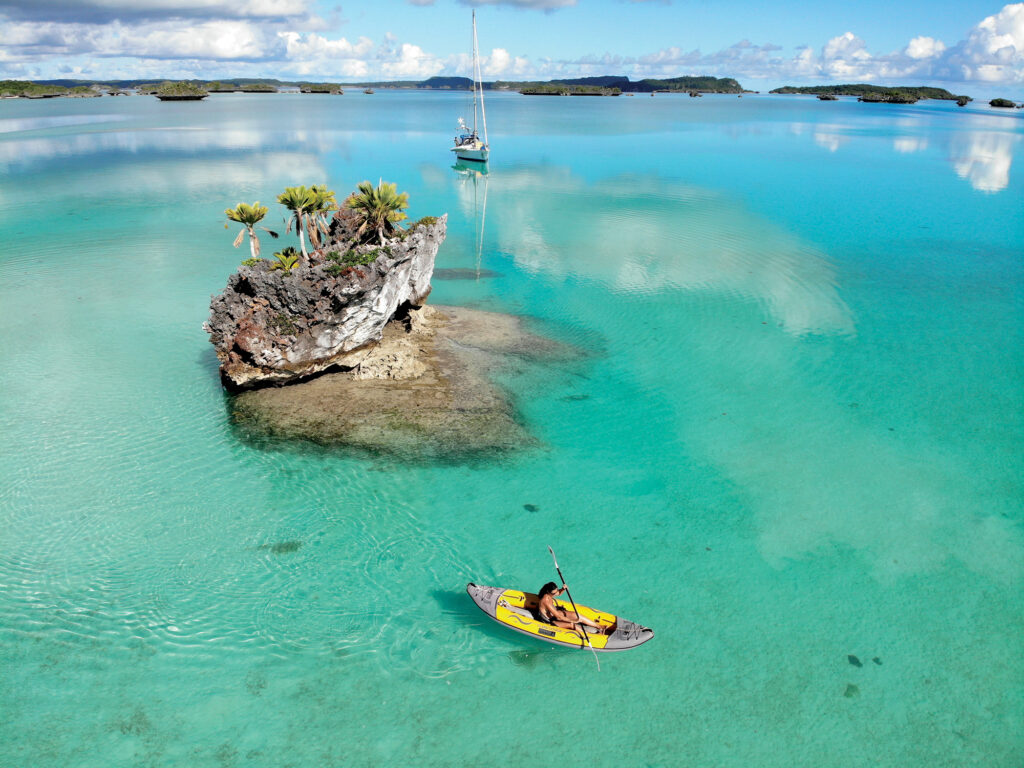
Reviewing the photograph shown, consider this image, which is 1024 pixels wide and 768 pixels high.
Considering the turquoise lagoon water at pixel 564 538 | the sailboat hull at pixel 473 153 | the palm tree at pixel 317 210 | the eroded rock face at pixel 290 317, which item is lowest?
the turquoise lagoon water at pixel 564 538

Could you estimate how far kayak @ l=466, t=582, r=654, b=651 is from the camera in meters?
15.0

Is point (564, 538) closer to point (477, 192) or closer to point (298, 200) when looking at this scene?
point (298, 200)

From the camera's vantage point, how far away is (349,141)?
353 feet

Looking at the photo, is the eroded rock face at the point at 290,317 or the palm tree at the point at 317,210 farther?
the palm tree at the point at 317,210

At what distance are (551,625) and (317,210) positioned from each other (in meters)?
22.5

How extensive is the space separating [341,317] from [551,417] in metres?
10.5

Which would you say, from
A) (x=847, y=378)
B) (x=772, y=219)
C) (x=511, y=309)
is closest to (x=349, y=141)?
(x=772, y=219)

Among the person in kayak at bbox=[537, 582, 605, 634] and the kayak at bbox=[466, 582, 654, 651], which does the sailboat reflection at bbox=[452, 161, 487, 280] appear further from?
the person in kayak at bbox=[537, 582, 605, 634]

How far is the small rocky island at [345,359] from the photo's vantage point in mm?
24250

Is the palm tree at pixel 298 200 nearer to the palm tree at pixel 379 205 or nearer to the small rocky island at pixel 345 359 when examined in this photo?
the small rocky island at pixel 345 359

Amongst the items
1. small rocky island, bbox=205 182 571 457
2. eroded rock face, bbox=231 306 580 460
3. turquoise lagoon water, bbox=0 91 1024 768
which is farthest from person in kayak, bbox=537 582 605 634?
small rocky island, bbox=205 182 571 457

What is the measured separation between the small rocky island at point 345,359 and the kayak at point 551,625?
7.88 m

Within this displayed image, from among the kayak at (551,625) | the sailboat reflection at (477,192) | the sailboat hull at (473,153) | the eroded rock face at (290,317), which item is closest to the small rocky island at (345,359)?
the eroded rock face at (290,317)

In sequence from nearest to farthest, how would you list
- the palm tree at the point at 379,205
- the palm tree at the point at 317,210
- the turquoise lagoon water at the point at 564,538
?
the turquoise lagoon water at the point at 564,538, the palm tree at the point at 317,210, the palm tree at the point at 379,205
